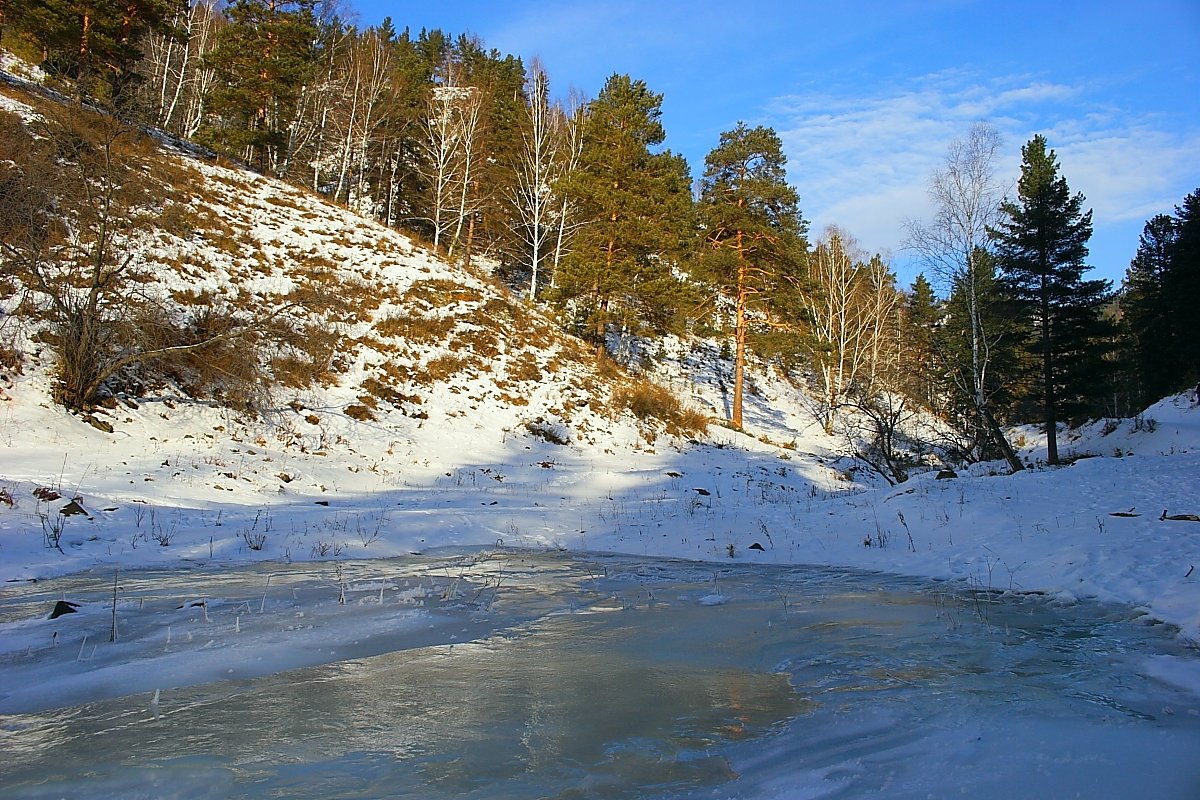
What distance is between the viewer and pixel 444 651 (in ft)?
14.4

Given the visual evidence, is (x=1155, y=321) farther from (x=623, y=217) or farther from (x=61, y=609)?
(x=61, y=609)

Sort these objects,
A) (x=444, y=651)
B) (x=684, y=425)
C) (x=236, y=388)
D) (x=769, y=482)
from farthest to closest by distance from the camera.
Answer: (x=684, y=425), (x=769, y=482), (x=236, y=388), (x=444, y=651)

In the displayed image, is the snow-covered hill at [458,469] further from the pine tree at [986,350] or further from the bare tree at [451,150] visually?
the bare tree at [451,150]

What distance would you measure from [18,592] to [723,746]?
21.0ft

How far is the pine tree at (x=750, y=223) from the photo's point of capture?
27.5 metres

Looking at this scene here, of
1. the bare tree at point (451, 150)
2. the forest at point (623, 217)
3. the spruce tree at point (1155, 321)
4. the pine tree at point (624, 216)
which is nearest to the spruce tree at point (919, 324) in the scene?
the forest at point (623, 217)

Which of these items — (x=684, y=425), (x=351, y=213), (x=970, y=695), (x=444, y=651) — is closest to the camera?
(x=970, y=695)

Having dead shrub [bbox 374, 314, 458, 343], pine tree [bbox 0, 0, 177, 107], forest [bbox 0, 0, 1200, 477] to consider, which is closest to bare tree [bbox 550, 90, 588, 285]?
Answer: forest [bbox 0, 0, 1200, 477]

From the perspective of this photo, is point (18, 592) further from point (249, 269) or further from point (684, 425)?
point (684, 425)

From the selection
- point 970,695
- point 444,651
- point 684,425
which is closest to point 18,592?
point 444,651

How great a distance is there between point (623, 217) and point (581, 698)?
1039 inches

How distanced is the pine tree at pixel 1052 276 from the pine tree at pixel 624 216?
1279 centimetres

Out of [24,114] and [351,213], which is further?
[351,213]

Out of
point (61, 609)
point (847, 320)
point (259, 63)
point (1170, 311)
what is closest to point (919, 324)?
point (847, 320)
